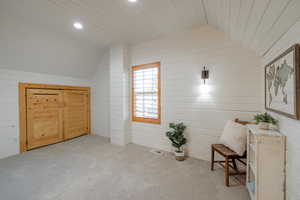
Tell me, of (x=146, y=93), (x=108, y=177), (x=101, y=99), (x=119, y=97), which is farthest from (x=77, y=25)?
(x=108, y=177)

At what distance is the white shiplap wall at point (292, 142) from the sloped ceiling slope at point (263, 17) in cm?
8

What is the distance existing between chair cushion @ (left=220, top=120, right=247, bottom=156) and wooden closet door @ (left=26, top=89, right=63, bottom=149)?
14.2 feet

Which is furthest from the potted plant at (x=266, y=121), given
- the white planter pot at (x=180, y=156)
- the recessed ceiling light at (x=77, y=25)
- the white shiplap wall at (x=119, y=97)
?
the recessed ceiling light at (x=77, y=25)

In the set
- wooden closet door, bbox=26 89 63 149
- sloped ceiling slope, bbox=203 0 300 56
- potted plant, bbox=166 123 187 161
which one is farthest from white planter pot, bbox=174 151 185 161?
wooden closet door, bbox=26 89 63 149

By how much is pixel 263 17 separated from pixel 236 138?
5.14 ft

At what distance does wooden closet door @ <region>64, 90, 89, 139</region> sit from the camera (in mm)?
3873

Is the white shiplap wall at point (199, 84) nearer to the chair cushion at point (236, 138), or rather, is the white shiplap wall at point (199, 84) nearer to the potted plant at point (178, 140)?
the potted plant at point (178, 140)

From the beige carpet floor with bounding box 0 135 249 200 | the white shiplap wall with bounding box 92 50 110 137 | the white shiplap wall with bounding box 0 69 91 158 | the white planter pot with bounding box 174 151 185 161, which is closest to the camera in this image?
the beige carpet floor with bounding box 0 135 249 200

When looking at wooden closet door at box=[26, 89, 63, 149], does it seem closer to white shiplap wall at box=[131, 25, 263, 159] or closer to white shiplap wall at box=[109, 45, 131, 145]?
white shiplap wall at box=[109, 45, 131, 145]

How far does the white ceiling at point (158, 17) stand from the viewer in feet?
4.04

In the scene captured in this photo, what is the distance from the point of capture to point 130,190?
5.81ft

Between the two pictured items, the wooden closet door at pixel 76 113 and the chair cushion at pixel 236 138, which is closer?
the chair cushion at pixel 236 138

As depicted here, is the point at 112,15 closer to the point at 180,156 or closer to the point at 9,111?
the point at 180,156

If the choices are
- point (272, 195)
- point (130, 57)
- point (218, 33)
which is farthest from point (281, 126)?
point (130, 57)
